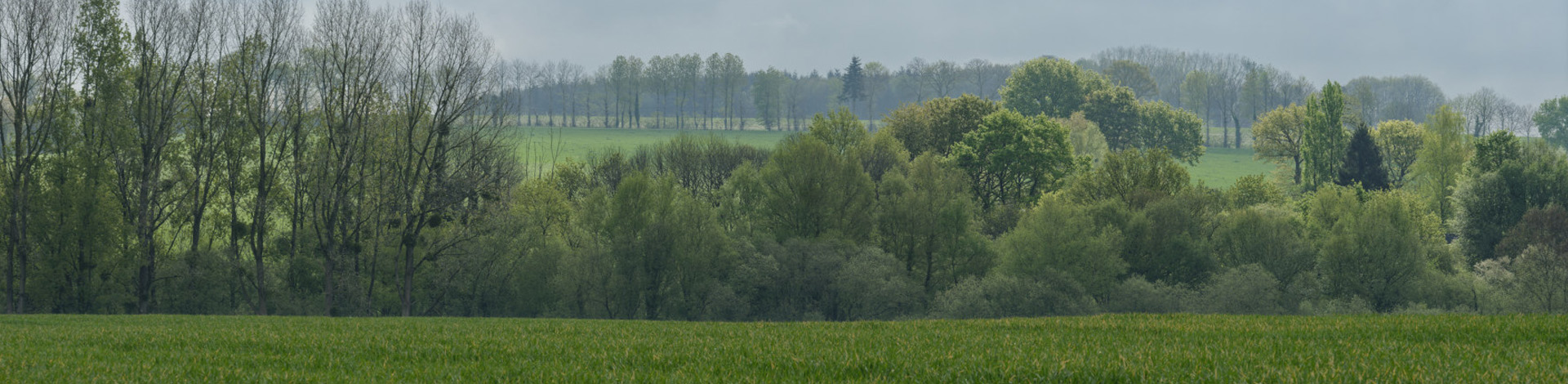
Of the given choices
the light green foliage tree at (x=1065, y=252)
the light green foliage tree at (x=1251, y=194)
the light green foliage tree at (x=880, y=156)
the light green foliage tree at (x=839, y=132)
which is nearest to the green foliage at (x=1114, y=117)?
the light green foliage tree at (x=1251, y=194)

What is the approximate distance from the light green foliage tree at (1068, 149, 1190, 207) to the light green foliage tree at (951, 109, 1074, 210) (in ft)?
13.8

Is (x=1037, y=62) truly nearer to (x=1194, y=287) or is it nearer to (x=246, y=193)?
(x=1194, y=287)

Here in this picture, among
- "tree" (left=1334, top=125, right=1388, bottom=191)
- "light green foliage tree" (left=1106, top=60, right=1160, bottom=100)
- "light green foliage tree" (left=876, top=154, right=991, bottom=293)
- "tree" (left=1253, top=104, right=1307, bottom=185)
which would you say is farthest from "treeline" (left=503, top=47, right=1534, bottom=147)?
"light green foliage tree" (left=876, top=154, right=991, bottom=293)

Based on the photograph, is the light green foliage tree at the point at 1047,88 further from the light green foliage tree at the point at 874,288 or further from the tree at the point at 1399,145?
the light green foliage tree at the point at 874,288

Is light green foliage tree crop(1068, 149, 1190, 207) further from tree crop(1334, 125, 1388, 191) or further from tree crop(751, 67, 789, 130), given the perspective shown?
tree crop(751, 67, 789, 130)

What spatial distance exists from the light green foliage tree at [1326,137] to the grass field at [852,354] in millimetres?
88864

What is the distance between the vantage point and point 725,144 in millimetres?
88375

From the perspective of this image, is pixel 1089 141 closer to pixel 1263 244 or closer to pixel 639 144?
pixel 1263 244

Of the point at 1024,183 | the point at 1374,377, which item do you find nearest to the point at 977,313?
the point at 1024,183

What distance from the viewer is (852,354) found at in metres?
13.4

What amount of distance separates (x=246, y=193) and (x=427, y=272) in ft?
34.9

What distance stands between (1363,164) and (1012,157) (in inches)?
1543

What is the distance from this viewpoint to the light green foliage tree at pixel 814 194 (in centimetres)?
6500

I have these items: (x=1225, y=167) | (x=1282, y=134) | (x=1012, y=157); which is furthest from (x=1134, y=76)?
(x=1012, y=157)
